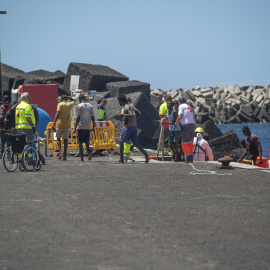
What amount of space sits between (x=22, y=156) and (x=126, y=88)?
25.1 metres

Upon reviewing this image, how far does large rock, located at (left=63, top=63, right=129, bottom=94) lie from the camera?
44.7m

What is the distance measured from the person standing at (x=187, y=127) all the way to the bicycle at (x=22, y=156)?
4272 mm

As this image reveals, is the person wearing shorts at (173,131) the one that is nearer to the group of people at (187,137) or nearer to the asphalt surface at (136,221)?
the group of people at (187,137)

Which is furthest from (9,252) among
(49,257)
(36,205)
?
(36,205)

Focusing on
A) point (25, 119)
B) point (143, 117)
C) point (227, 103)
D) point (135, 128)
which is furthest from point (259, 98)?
point (25, 119)

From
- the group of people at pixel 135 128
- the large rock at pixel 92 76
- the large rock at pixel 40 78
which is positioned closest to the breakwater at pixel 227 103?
the large rock at pixel 40 78

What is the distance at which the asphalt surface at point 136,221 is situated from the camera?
7137 millimetres

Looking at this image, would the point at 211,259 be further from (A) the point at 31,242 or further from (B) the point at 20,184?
(B) the point at 20,184

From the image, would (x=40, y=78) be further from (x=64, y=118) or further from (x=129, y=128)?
(x=129, y=128)

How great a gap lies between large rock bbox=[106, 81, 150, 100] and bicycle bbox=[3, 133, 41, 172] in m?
24.3

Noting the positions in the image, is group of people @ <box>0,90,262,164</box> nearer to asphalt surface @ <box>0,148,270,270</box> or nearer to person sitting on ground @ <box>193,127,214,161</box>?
person sitting on ground @ <box>193,127,214,161</box>

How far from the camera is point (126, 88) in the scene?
42.3m

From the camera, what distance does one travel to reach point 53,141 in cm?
2539

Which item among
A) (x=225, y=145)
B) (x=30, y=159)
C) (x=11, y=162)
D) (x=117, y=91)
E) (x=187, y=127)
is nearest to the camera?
(x=11, y=162)
